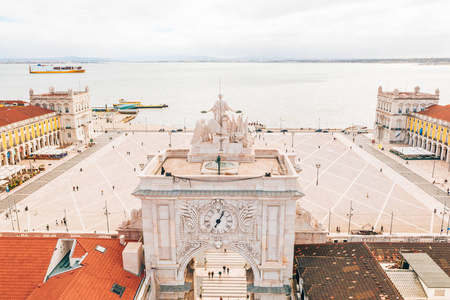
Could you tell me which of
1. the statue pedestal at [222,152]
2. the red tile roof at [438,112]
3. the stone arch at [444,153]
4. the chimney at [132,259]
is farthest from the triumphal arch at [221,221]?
the red tile roof at [438,112]

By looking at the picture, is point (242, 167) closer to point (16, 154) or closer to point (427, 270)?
point (427, 270)

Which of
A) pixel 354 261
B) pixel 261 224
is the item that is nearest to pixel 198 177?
pixel 261 224

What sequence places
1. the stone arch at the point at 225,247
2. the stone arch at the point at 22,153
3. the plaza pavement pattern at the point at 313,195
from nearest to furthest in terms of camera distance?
the stone arch at the point at 225,247, the plaza pavement pattern at the point at 313,195, the stone arch at the point at 22,153

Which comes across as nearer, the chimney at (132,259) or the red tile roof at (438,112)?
the chimney at (132,259)

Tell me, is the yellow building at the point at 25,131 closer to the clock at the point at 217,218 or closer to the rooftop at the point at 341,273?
the clock at the point at 217,218

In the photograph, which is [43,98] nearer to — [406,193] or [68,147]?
[68,147]

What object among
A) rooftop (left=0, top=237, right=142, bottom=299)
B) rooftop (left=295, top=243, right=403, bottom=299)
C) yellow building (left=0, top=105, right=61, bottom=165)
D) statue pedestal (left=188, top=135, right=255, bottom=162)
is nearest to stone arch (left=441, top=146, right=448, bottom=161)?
rooftop (left=295, top=243, right=403, bottom=299)

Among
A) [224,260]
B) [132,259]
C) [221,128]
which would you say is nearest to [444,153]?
[224,260]
